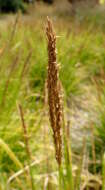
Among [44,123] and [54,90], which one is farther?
[44,123]

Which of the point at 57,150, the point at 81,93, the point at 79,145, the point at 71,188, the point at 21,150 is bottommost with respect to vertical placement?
the point at 81,93

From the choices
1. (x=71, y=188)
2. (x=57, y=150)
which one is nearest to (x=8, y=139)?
(x=71, y=188)

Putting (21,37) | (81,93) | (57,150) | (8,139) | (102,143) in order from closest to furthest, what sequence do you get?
(57,150), (8,139), (102,143), (81,93), (21,37)

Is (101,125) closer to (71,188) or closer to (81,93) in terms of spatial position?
(81,93)

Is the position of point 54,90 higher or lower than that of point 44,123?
higher

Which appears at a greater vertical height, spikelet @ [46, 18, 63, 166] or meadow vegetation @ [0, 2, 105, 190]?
spikelet @ [46, 18, 63, 166]

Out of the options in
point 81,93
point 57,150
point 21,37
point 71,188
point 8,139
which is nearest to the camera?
point 57,150

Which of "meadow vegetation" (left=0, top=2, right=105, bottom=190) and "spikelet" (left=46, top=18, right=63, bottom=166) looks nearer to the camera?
"spikelet" (left=46, top=18, right=63, bottom=166)

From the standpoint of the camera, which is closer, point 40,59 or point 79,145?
point 79,145
